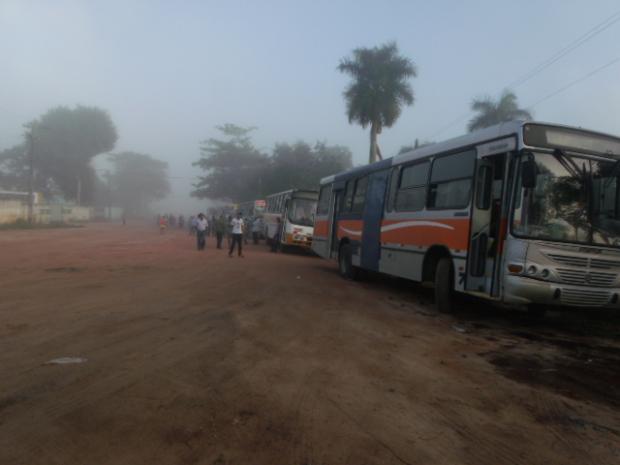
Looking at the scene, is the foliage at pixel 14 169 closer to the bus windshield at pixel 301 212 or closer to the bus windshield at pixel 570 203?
the bus windshield at pixel 301 212

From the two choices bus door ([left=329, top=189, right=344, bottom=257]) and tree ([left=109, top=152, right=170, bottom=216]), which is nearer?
bus door ([left=329, top=189, right=344, bottom=257])

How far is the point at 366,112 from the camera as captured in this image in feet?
103

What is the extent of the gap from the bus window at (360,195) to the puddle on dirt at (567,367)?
6697mm

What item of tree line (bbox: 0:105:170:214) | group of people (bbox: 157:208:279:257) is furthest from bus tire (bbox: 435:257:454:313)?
tree line (bbox: 0:105:170:214)

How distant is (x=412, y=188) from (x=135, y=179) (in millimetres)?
106052

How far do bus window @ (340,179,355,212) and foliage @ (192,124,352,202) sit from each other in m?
34.5

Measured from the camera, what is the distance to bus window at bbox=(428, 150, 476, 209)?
326 inches

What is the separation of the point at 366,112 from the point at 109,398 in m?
29.3

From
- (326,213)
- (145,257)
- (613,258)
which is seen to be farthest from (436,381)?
(145,257)

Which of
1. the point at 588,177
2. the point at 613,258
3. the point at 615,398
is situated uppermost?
the point at 588,177

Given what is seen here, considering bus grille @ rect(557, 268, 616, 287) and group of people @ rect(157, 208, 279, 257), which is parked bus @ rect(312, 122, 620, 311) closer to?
bus grille @ rect(557, 268, 616, 287)

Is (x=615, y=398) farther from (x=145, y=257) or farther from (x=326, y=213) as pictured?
(x=145, y=257)

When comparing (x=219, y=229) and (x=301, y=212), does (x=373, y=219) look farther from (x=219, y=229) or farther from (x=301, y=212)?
(x=219, y=229)

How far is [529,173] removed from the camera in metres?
6.75
